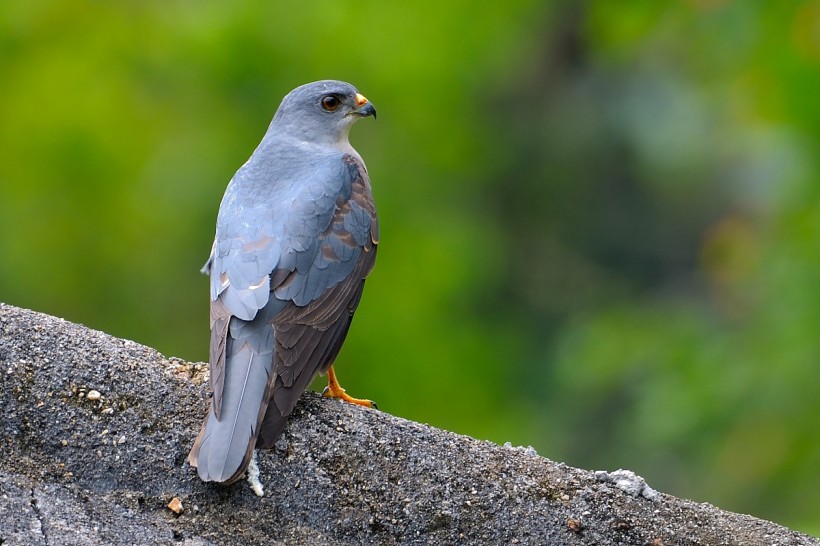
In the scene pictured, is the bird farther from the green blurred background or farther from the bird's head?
the green blurred background

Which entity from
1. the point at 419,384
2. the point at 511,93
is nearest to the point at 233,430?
the point at 419,384

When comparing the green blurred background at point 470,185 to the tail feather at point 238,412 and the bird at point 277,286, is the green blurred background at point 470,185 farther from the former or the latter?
the tail feather at point 238,412

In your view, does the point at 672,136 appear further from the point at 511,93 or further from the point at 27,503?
the point at 27,503

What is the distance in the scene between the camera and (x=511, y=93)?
53.1ft

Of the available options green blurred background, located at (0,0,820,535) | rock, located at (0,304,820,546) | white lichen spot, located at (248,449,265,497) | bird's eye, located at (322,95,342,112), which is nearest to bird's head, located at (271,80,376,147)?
bird's eye, located at (322,95,342,112)

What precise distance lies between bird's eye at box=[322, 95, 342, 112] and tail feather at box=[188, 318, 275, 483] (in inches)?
80.8

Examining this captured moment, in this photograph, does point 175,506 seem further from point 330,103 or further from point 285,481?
point 330,103

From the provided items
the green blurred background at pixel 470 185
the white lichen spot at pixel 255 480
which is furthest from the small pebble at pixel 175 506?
the green blurred background at pixel 470 185

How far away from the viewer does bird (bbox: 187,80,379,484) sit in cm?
404

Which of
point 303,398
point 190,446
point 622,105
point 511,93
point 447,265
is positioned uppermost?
point 511,93

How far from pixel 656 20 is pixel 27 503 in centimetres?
812

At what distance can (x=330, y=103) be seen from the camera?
6.38 m

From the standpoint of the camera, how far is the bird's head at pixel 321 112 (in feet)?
20.4

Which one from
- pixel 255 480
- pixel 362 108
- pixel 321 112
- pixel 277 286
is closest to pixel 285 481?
pixel 255 480
